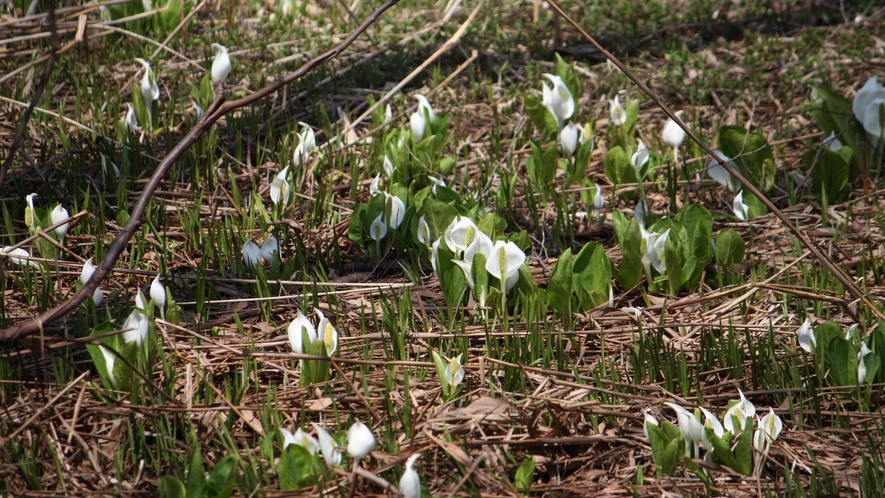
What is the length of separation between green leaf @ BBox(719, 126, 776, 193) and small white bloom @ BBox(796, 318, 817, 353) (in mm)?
1110

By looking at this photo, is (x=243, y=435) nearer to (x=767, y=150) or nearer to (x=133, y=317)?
(x=133, y=317)

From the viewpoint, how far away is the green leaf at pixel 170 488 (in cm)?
156

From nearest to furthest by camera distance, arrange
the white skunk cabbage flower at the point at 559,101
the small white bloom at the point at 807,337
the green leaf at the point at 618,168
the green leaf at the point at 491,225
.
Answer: the small white bloom at the point at 807,337 → the green leaf at the point at 491,225 → the green leaf at the point at 618,168 → the white skunk cabbage flower at the point at 559,101

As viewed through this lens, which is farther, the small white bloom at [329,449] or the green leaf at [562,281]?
the green leaf at [562,281]

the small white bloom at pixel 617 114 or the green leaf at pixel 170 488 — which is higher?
the small white bloom at pixel 617 114

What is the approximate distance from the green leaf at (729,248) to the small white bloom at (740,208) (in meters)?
0.42

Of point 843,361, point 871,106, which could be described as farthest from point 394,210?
point 871,106

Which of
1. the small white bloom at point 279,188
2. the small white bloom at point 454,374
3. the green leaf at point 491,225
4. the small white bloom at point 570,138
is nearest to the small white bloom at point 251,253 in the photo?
the small white bloom at point 279,188

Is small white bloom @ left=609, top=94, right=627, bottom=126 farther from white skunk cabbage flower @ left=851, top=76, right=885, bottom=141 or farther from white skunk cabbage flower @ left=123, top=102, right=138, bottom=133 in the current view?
white skunk cabbage flower @ left=123, top=102, right=138, bottom=133

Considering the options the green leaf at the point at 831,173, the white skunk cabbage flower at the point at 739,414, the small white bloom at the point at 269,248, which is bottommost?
the white skunk cabbage flower at the point at 739,414

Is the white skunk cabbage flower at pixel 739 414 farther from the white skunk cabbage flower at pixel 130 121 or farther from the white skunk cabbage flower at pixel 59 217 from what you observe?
the white skunk cabbage flower at pixel 130 121

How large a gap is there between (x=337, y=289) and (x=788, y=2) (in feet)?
12.2

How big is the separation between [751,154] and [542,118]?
85 cm

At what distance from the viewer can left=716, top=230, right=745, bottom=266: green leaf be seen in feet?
8.40
